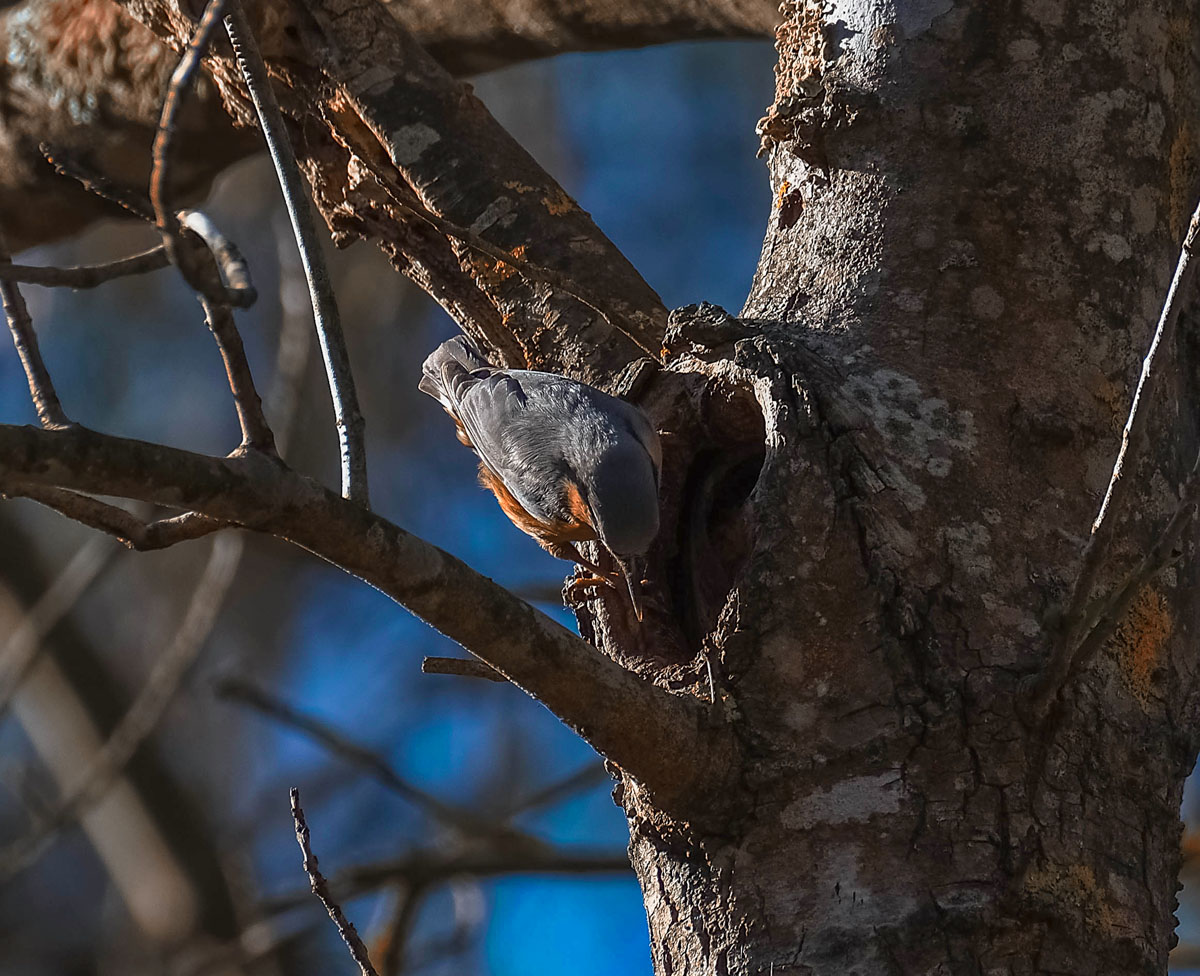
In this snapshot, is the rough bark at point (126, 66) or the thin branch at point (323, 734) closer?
the thin branch at point (323, 734)

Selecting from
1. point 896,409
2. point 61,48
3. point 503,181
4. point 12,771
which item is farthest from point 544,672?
point 12,771

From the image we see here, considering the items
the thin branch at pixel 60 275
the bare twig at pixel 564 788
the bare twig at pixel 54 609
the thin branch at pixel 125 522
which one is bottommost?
the thin branch at pixel 125 522

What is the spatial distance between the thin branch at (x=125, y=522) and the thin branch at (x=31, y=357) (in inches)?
3.7

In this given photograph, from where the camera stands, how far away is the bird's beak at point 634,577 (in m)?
2.23

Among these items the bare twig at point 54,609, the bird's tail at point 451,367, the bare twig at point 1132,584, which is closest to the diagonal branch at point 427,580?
the bare twig at point 1132,584

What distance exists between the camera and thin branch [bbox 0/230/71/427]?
4.64 ft

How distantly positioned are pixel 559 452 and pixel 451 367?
2.52 ft

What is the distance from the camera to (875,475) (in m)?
2.04

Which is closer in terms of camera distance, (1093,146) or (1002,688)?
(1002,688)

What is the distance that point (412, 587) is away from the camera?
1.54 m

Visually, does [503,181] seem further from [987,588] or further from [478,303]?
[987,588]

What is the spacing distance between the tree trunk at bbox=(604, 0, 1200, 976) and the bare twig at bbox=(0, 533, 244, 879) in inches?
65.9

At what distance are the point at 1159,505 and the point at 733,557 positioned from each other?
0.66 metres

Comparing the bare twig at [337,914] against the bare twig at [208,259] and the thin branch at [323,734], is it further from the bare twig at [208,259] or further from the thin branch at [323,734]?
the bare twig at [208,259]
